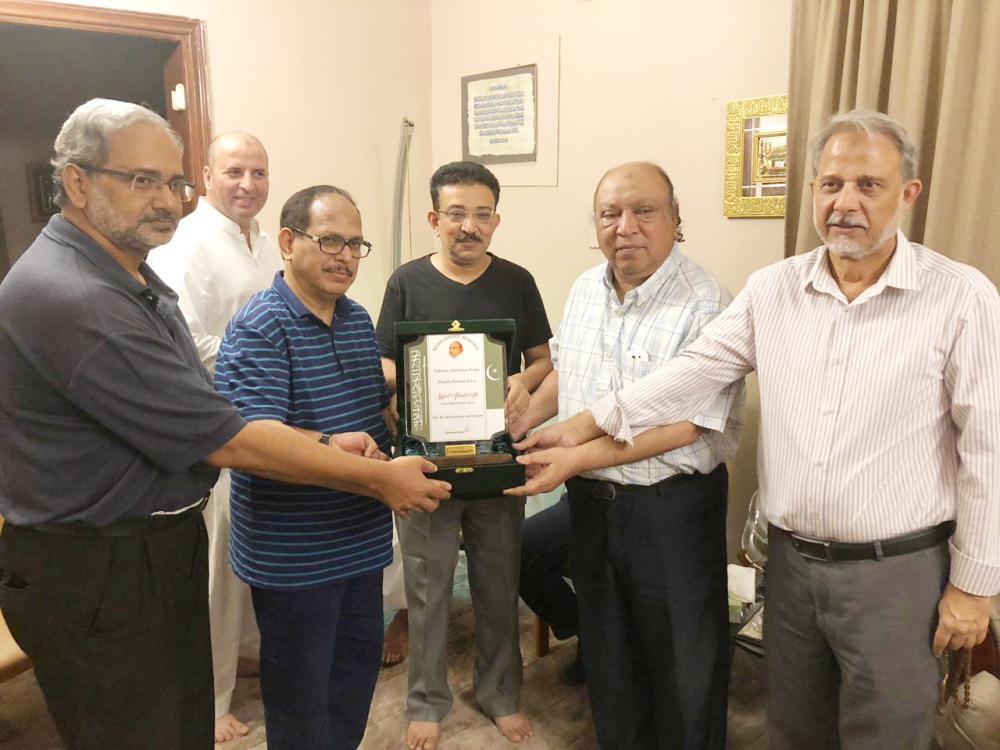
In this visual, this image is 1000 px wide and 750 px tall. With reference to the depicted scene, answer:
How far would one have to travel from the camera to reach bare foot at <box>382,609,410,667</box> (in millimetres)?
2586

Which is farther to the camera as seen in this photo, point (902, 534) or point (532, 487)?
point (532, 487)

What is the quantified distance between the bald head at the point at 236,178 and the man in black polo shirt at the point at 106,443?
937 millimetres

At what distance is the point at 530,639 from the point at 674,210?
1735 mm

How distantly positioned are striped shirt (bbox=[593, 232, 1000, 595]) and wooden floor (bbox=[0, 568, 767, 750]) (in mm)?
1137

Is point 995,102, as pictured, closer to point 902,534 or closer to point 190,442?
point 902,534

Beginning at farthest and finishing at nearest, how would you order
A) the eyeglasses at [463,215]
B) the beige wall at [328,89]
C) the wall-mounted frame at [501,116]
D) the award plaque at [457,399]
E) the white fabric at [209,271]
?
the wall-mounted frame at [501,116], the beige wall at [328,89], the white fabric at [209,271], the eyeglasses at [463,215], the award plaque at [457,399]

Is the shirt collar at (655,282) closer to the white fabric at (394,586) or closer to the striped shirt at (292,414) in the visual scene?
the striped shirt at (292,414)

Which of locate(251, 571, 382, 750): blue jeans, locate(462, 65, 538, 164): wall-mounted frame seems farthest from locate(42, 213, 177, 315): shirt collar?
locate(462, 65, 538, 164): wall-mounted frame

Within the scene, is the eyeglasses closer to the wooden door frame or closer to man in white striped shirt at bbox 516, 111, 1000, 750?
man in white striped shirt at bbox 516, 111, 1000, 750

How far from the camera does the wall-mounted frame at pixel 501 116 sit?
3.14 meters

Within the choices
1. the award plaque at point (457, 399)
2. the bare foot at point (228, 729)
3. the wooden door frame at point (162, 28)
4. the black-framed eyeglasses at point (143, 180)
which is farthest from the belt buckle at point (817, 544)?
the wooden door frame at point (162, 28)

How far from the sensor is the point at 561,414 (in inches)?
74.8

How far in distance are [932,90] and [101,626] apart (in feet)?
7.68

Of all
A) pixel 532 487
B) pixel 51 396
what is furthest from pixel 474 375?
pixel 51 396
